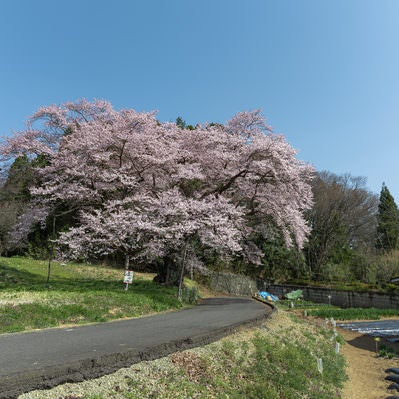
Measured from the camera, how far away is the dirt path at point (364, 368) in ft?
25.4

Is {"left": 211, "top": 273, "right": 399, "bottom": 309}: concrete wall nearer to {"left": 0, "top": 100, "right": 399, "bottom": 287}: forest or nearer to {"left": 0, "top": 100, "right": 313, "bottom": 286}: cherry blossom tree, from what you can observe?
{"left": 0, "top": 100, "right": 399, "bottom": 287}: forest

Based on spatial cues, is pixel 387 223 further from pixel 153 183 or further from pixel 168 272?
pixel 153 183

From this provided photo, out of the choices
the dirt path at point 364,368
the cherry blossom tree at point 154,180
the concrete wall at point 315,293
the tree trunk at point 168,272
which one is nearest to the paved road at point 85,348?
the dirt path at point 364,368

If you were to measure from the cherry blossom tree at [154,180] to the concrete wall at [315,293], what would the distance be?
7290 millimetres

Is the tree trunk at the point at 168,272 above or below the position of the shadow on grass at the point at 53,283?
above

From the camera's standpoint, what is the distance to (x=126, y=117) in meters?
15.8

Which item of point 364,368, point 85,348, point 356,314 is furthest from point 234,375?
point 356,314

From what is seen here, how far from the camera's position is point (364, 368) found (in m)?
9.76

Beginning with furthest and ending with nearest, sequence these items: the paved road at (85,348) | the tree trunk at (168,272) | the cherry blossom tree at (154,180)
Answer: the tree trunk at (168,272) < the cherry blossom tree at (154,180) < the paved road at (85,348)

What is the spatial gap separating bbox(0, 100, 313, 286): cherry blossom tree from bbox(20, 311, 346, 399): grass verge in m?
6.12

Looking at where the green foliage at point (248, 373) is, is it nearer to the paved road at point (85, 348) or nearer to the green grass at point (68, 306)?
the paved road at point (85, 348)

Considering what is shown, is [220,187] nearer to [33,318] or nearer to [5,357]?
[33,318]

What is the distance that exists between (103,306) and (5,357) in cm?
503

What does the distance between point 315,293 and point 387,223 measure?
17835 millimetres
